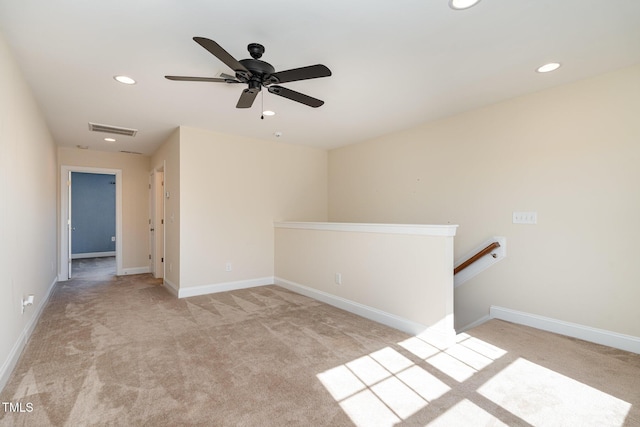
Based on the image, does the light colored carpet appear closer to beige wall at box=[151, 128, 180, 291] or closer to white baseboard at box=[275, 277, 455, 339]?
white baseboard at box=[275, 277, 455, 339]

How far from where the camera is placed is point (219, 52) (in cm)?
179

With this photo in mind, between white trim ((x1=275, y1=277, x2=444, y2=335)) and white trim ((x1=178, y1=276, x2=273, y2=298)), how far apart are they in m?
0.50

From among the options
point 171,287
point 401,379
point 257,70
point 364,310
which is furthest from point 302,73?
point 171,287

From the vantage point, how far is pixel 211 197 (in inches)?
179

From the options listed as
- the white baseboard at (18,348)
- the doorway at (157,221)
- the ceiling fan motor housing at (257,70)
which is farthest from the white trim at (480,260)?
the doorway at (157,221)

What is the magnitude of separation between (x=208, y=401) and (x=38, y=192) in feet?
11.1

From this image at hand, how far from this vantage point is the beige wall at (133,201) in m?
5.93

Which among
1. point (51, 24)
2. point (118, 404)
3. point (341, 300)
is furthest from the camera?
point (341, 300)

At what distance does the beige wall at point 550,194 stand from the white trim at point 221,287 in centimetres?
267

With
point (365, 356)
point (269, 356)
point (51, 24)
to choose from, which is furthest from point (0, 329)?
point (365, 356)

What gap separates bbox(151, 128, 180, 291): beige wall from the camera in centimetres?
438

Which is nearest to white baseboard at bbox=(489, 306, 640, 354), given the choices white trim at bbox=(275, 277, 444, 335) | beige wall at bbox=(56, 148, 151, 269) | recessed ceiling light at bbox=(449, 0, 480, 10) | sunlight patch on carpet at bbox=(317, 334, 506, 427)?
sunlight patch on carpet at bbox=(317, 334, 506, 427)

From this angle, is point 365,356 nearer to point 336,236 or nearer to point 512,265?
point 336,236

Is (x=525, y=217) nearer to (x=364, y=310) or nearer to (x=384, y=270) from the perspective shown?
(x=384, y=270)
